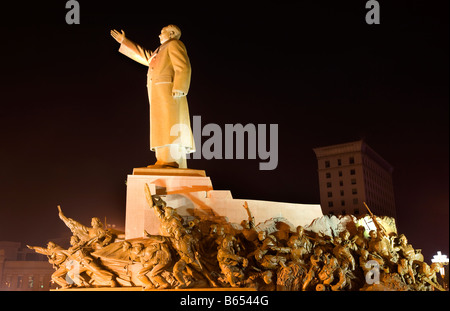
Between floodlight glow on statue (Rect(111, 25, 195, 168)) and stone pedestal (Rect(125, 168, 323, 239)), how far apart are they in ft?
2.71

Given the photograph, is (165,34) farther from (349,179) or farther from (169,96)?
(349,179)

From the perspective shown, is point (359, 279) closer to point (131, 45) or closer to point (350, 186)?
point (131, 45)

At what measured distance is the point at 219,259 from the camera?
36.9ft

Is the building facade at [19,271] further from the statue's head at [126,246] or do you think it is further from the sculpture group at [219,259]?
the statue's head at [126,246]

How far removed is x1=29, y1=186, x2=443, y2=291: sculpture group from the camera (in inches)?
433

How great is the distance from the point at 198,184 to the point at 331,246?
4.35 m

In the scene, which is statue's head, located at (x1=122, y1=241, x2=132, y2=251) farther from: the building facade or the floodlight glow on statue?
the building facade

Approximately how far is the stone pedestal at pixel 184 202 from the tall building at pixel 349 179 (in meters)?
37.3

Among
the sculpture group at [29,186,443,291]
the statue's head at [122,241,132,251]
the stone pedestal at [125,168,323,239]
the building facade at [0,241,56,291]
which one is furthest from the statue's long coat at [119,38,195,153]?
the building facade at [0,241,56,291]

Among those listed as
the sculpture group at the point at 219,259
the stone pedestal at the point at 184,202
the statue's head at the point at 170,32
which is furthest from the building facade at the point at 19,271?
the statue's head at the point at 170,32

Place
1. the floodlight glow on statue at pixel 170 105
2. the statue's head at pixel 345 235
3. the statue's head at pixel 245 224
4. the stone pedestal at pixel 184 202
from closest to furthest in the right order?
the stone pedestal at pixel 184 202 < the statue's head at pixel 245 224 < the statue's head at pixel 345 235 < the floodlight glow on statue at pixel 170 105

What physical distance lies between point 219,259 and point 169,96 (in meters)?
5.75

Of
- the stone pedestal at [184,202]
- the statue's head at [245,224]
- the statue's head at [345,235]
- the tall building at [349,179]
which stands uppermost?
the tall building at [349,179]

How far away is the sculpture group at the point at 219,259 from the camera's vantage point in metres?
11.0
